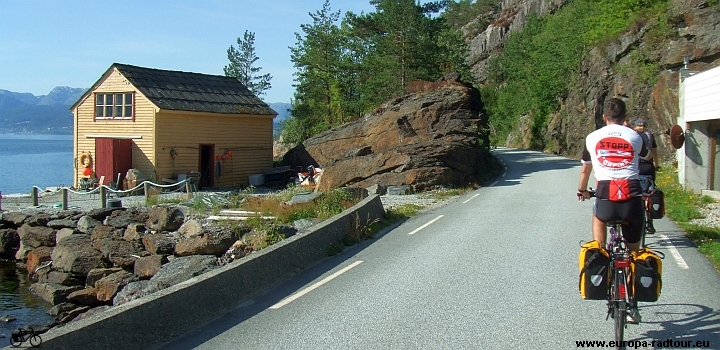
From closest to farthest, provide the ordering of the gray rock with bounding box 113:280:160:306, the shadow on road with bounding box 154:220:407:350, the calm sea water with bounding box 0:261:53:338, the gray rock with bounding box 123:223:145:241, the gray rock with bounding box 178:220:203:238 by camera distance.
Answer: the shadow on road with bounding box 154:220:407:350, the gray rock with bounding box 113:280:160:306, the calm sea water with bounding box 0:261:53:338, the gray rock with bounding box 178:220:203:238, the gray rock with bounding box 123:223:145:241

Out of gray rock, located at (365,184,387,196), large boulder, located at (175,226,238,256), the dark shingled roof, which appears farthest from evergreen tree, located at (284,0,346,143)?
large boulder, located at (175,226,238,256)

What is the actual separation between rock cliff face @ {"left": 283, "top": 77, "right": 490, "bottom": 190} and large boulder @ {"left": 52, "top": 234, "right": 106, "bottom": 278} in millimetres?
11512

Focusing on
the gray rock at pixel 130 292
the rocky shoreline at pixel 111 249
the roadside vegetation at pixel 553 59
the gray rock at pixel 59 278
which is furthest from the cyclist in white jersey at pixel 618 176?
the roadside vegetation at pixel 553 59

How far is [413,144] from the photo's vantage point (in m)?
29.5

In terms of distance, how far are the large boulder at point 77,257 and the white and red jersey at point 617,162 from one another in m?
15.3

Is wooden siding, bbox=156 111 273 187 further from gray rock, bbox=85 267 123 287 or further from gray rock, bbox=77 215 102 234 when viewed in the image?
gray rock, bbox=85 267 123 287

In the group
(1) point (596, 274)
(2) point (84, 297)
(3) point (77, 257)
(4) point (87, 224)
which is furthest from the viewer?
(4) point (87, 224)

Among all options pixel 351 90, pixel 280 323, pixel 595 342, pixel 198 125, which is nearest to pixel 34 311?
pixel 280 323

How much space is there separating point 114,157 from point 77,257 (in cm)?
1504

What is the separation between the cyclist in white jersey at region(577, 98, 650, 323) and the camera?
5.96m

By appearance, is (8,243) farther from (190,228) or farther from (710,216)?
(710,216)

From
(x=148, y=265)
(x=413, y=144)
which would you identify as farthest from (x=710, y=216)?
(x=413, y=144)

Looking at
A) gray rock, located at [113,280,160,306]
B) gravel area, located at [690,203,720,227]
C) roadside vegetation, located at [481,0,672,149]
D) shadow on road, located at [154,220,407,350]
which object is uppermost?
roadside vegetation, located at [481,0,672,149]

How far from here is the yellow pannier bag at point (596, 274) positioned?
580 centimetres
